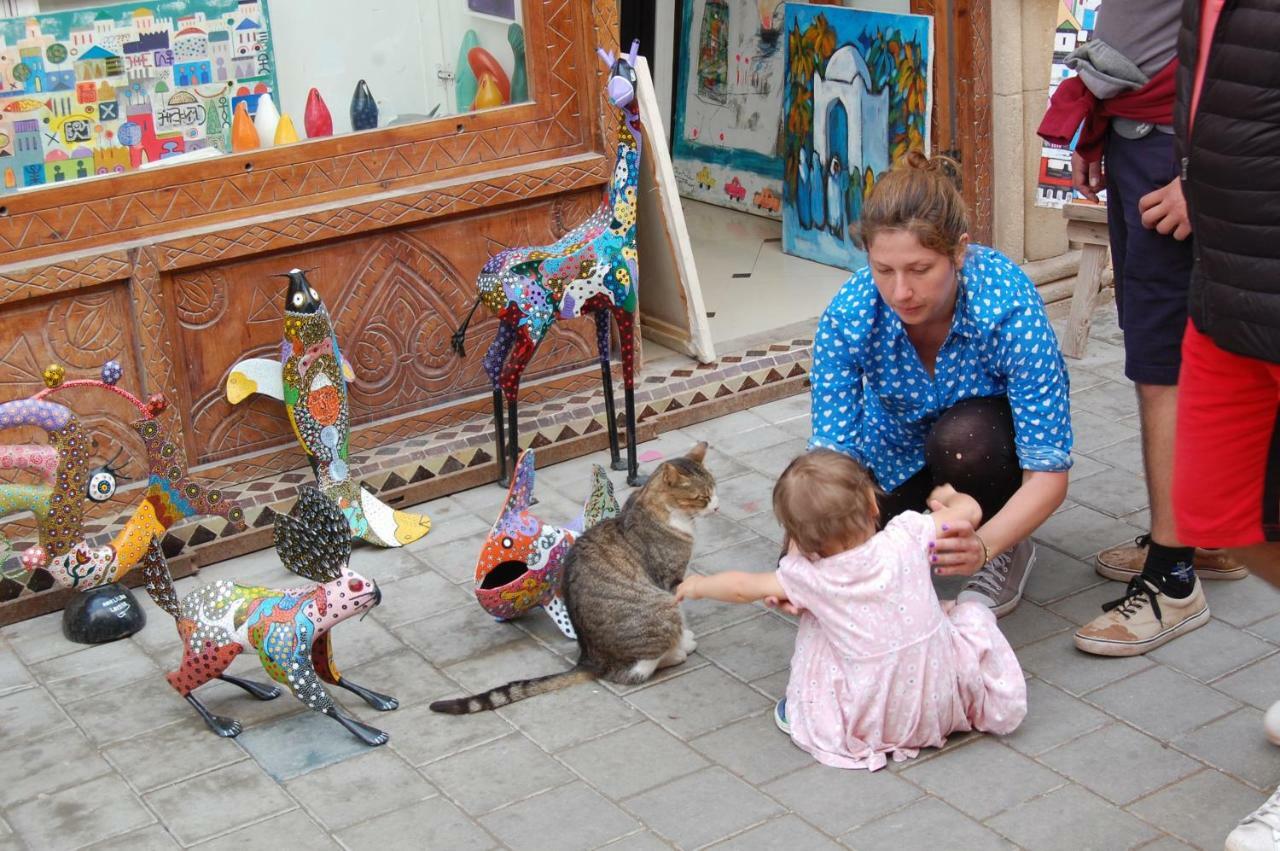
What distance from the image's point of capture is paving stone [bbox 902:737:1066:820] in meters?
3.23

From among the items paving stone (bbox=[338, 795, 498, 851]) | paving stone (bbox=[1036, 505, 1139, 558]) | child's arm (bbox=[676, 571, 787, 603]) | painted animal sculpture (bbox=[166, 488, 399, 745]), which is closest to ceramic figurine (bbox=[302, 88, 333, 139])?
painted animal sculpture (bbox=[166, 488, 399, 745])

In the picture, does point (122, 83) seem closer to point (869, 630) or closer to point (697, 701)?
point (697, 701)

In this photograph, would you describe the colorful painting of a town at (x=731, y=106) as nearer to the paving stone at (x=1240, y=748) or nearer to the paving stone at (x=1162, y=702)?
the paving stone at (x=1162, y=702)

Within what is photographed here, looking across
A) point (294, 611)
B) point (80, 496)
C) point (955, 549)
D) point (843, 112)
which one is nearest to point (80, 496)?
point (80, 496)

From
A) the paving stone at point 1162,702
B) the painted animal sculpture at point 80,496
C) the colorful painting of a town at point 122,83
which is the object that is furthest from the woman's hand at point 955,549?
the colorful painting of a town at point 122,83

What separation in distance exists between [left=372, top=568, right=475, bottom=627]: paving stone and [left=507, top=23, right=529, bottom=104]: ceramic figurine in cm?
182

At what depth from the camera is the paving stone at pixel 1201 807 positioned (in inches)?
122

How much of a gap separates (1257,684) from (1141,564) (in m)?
0.60

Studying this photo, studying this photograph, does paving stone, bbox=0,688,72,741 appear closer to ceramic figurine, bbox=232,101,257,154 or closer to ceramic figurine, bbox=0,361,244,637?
ceramic figurine, bbox=0,361,244,637

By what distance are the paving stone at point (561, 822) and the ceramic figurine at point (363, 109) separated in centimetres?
260

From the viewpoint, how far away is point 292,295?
14.5 ft

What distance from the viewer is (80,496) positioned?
13.2 ft

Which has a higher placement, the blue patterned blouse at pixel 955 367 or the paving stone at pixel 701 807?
the blue patterned blouse at pixel 955 367

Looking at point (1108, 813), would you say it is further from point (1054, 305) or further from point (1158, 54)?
point (1054, 305)
